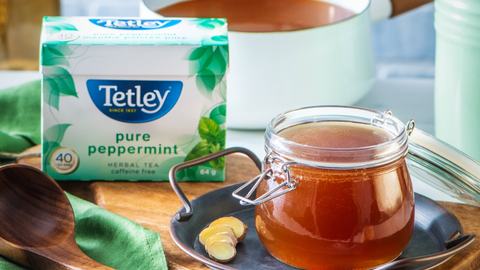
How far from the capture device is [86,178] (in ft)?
2.28

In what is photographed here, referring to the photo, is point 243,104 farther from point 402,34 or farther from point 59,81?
point 402,34

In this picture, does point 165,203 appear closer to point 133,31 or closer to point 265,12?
point 133,31

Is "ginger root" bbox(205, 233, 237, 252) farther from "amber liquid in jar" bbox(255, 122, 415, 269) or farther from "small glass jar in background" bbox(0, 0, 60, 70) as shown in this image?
"small glass jar in background" bbox(0, 0, 60, 70)

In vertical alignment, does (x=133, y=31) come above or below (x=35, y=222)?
above

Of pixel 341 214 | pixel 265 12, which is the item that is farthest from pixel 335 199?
pixel 265 12

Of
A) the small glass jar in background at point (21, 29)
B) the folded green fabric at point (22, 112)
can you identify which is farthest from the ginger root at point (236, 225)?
the small glass jar in background at point (21, 29)

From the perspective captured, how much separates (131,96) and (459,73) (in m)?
0.41

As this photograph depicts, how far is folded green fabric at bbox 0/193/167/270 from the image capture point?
0.51 metres

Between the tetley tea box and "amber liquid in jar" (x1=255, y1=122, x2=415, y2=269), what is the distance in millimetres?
208

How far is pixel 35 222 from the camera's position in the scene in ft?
1.87

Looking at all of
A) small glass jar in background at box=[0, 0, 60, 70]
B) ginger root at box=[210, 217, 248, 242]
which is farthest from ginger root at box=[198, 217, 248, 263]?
small glass jar in background at box=[0, 0, 60, 70]

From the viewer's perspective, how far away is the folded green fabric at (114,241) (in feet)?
1.67

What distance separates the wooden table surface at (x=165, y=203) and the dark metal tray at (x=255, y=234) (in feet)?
0.06

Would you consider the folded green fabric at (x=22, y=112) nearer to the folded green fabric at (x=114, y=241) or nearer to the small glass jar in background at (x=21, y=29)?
the folded green fabric at (x=114, y=241)
